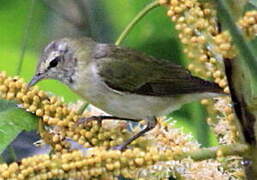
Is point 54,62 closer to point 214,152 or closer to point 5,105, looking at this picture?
point 5,105

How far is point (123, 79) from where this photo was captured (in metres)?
1.97

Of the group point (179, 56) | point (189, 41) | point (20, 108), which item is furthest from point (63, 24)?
point (189, 41)

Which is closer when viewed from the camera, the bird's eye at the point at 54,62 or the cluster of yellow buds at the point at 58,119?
the cluster of yellow buds at the point at 58,119

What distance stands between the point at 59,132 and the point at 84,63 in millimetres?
944

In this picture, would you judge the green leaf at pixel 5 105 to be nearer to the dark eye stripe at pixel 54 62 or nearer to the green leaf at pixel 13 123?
the green leaf at pixel 13 123

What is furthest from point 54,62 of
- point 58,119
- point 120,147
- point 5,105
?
point 120,147

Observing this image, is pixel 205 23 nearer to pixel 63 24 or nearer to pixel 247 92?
pixel 247 92

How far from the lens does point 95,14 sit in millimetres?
2004

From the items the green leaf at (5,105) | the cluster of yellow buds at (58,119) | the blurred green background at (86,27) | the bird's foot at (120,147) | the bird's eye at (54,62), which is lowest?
the bird's foot at (120,147)

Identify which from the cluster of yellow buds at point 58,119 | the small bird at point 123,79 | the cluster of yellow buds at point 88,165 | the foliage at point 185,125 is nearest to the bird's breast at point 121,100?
the small bird at point 123,79

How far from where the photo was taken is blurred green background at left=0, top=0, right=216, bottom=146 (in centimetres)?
191

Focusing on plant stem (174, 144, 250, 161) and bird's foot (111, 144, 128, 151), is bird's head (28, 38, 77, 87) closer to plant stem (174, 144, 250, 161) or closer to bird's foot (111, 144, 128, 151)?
bird's foot (111, 144, 128, 151)

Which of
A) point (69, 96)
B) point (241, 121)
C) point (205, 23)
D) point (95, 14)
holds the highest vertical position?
point (95, 14)

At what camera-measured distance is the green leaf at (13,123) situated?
1148 millimetres
